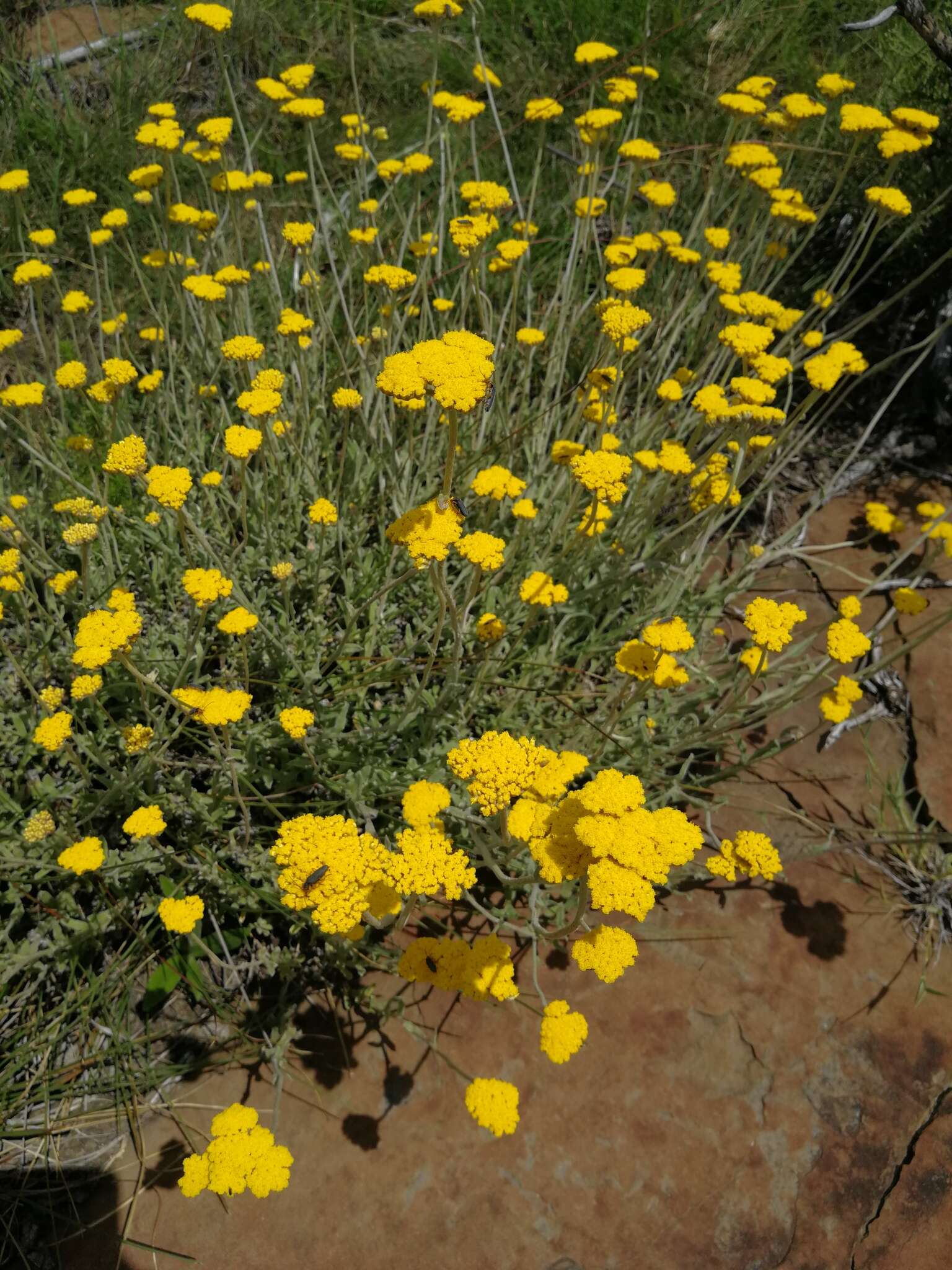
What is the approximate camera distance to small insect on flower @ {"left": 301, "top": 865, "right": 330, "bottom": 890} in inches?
62.2

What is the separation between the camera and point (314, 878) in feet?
5.20

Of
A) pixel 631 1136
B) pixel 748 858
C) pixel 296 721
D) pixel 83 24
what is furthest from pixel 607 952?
pixel 83 24

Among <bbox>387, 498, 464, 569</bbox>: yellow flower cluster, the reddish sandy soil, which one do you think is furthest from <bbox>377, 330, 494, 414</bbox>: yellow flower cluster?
the reddish sandy soil

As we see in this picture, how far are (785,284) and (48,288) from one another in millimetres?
4313

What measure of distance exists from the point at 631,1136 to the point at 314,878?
1288 mm

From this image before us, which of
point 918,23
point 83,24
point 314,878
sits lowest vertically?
point 314,878

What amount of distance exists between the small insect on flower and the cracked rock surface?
965 millimetres

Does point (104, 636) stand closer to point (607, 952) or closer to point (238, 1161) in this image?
point (238, 1161)

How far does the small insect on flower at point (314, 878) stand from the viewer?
62.2 inches

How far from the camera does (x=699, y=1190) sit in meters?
2.09

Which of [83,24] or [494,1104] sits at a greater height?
[83,24]

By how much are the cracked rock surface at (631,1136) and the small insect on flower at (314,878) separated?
38.0 inches

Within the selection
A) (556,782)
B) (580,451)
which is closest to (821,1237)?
(556,782)

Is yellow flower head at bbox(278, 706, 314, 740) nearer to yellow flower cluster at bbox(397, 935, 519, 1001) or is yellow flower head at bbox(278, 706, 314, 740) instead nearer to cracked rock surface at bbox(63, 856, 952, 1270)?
yellow flower cluster at bbox(397, 935, 519, 1001)
